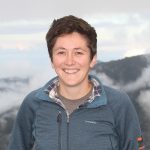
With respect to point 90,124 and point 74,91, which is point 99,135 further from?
point 74,91

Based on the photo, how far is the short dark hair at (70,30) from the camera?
6.35 m

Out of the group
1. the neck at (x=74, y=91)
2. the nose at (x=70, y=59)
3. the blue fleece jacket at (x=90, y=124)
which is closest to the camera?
the nose at (x=70, y=59)

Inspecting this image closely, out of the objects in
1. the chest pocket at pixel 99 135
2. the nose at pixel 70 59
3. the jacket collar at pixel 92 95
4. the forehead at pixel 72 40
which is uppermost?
the forehead at pixel 72 40

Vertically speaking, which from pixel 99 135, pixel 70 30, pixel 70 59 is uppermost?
pixel 70 30

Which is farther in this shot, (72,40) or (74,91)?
(74,91)

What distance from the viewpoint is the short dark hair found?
20.8 ft

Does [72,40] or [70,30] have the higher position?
[70,30]

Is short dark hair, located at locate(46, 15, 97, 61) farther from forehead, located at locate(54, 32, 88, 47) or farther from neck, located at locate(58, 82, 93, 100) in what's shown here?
neck, located at locate(58, 82, 93, 100)

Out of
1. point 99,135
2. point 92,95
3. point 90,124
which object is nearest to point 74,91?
point 92,95

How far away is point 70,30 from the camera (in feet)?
20.8

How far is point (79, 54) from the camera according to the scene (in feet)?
20.7

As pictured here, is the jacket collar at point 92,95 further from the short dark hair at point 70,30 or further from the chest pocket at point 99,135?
the short dark hair at point 70,30

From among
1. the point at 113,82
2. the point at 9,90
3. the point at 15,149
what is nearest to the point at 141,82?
the point at 113,82

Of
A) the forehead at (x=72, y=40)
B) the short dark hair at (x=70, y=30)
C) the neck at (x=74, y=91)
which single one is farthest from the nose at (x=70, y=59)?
the neck at (x=74, y=91)
